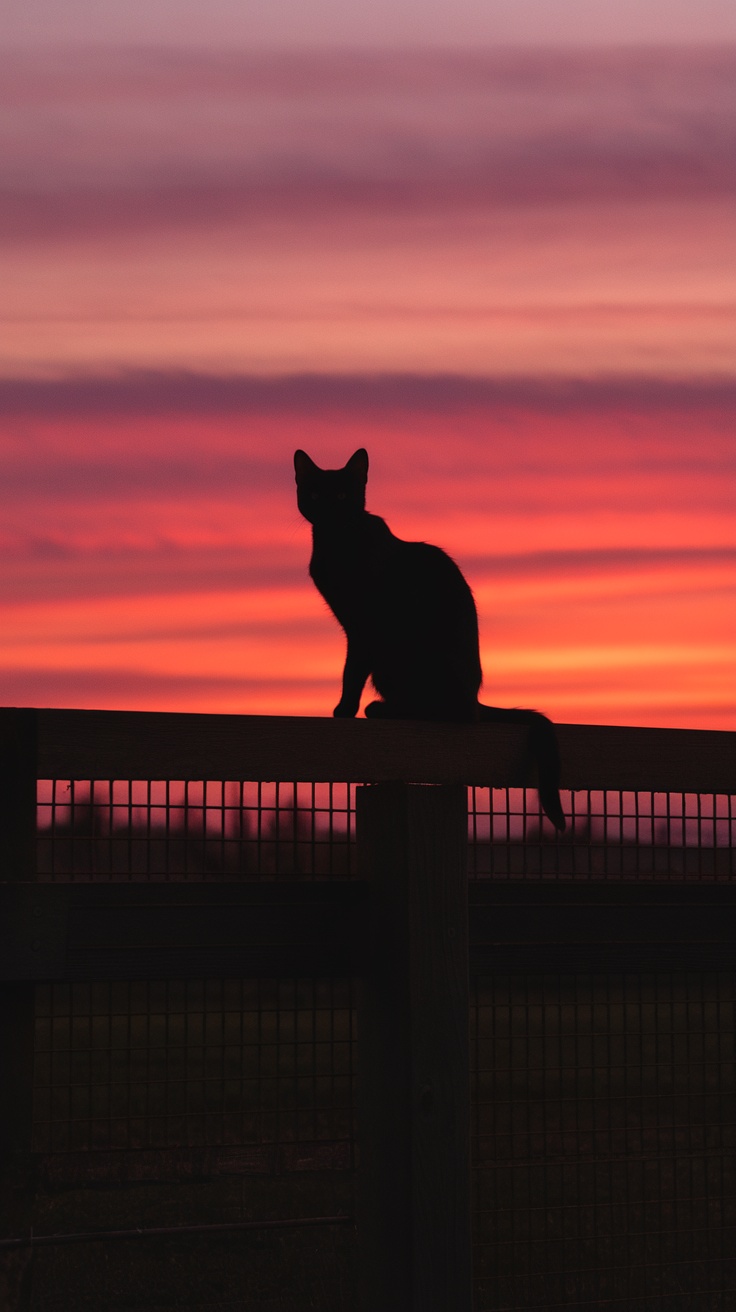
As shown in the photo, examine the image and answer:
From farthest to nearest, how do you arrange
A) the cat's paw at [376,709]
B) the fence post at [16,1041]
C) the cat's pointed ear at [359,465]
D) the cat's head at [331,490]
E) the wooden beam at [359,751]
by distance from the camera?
the cat's pointed ear at [359,465] → the cat's head at [331,490] → the cat's paw at [376,709] → the wooden beam at [359,751] → the fence post at [16,1041]

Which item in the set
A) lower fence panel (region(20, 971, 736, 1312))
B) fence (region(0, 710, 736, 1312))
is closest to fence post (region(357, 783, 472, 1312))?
fence (region(0, 710, 736, 1312))

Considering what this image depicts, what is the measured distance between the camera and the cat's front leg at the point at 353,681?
4.20m

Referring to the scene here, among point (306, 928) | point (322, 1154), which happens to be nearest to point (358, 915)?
point (306, 928)

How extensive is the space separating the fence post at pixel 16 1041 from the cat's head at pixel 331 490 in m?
2.70

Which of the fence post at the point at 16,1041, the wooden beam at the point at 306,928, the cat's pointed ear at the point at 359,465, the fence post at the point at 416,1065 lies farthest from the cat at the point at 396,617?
the fence post at the point at 16,1041

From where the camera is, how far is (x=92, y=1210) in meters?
6.12

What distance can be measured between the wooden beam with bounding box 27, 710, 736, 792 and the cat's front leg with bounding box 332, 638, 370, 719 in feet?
5.02

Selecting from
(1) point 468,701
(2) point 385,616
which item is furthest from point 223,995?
(2) point 385,616

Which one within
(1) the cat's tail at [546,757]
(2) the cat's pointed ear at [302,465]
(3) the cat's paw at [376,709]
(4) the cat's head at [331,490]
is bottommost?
(1) the cat's tail at [546,757]

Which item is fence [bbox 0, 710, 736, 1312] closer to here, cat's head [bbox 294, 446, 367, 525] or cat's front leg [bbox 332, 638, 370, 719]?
cat's front leg [bbox 332, 638, 370, 719]

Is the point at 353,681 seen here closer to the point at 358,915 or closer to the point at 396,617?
the point at 396,617

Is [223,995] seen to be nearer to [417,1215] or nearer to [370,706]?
[417,1215]

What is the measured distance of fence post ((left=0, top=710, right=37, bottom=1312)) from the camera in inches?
84.0

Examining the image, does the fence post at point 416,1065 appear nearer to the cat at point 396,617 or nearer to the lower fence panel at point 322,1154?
the lower fence panel at point 322,1154
